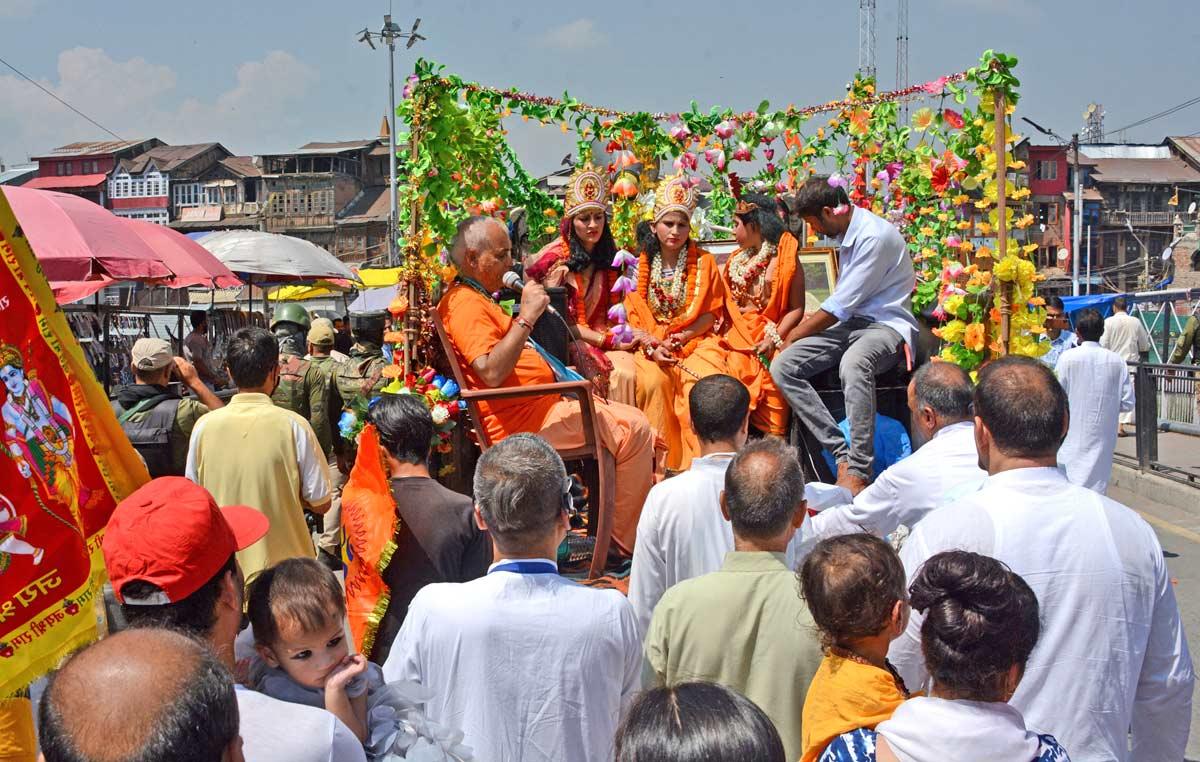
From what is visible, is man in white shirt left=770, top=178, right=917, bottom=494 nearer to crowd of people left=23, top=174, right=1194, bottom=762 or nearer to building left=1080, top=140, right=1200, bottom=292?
crowd of people left=23, top=174, right=1194, bottom=762

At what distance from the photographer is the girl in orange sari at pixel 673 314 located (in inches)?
258

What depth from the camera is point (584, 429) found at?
18.9ft

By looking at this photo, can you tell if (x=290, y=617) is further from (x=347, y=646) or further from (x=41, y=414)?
(x=41, y=414)

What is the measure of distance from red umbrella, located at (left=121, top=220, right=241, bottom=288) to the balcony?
68.0 m

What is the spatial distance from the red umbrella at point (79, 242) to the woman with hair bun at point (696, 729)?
7710mm

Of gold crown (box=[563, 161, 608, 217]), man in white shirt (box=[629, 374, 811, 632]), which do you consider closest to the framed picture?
gold crown (box=[563, 161, 608, 217])

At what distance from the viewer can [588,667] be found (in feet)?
8.46

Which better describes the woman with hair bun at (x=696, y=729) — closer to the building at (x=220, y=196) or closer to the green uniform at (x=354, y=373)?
the green uniform at (x=354, y=373)

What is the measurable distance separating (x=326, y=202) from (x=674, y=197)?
2488 inches

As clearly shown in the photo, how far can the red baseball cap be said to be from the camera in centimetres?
214

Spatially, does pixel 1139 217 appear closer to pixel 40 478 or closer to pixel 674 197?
pixel 674 197

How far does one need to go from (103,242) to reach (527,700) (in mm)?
7624

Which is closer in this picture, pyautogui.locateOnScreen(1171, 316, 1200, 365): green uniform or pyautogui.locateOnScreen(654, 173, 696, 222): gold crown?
pyautogui.locateOnScreen(654, 173, 696, 222): gold crown

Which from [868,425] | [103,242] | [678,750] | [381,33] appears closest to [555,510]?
[678,750]
